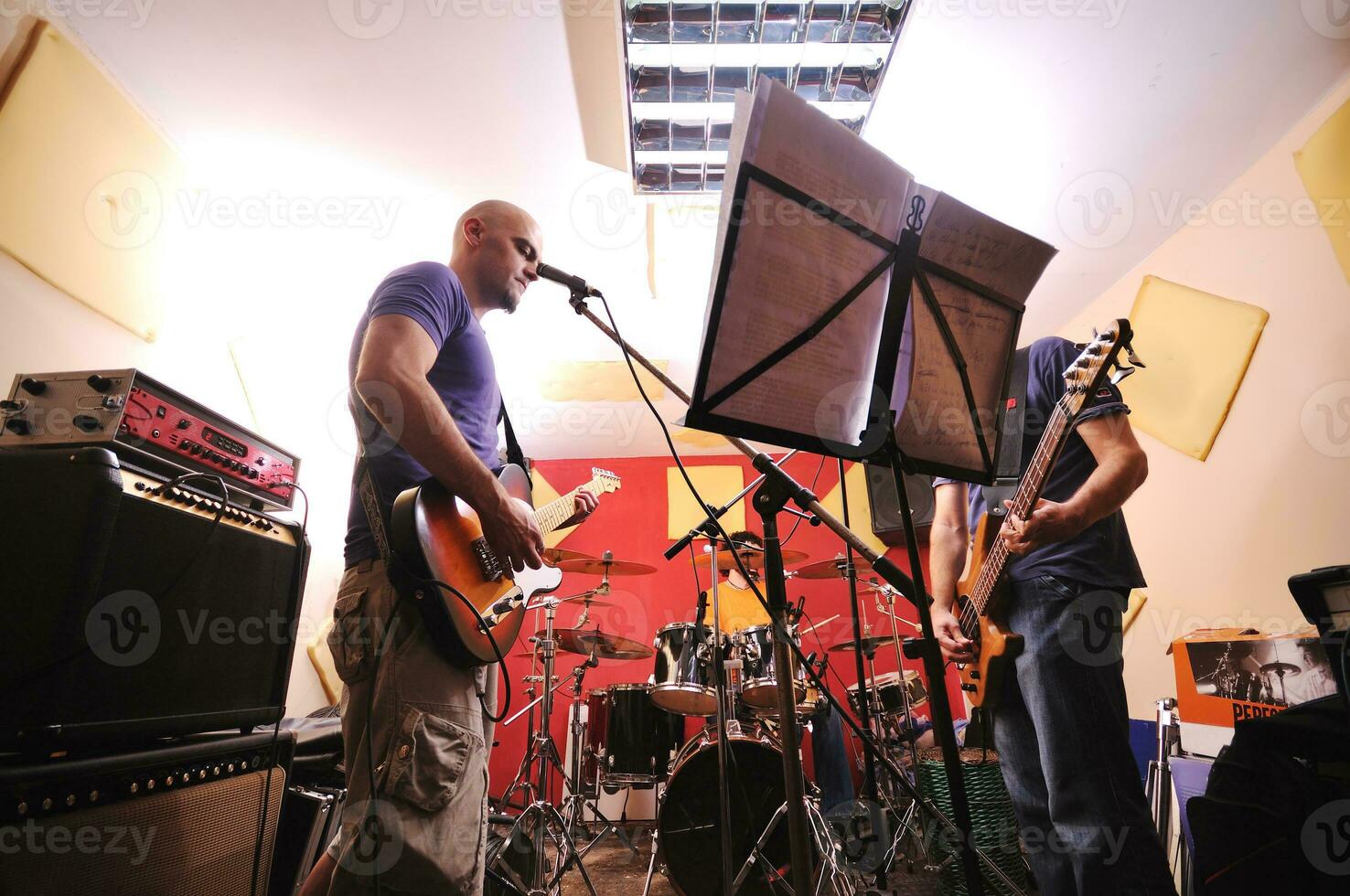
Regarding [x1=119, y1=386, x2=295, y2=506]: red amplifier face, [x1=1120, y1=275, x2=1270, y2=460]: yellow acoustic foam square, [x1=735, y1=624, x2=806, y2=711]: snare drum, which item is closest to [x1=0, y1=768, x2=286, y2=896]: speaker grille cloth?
[x1=119, y1=386, x2=295, y2=506]: red amplifier face

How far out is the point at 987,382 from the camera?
147 centimetres

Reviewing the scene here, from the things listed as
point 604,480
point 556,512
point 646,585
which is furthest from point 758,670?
point 646,585

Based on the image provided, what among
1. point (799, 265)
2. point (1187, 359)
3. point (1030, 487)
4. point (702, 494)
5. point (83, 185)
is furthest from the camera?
point (702, 494)

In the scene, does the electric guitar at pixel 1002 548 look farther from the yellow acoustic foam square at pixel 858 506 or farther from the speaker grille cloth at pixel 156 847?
the yellow acoustic foam square at pixel 858 506

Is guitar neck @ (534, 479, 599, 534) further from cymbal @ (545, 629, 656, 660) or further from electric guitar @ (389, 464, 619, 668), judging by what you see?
cymbal @ (545, 629, 656, 660)

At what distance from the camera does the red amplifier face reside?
1454 mm

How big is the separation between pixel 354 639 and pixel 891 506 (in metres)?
4.91

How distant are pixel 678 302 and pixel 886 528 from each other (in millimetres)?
2766

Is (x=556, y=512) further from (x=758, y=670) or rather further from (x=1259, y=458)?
(x=1259, y=458)

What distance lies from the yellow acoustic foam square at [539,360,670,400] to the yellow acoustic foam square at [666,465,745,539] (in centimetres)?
104

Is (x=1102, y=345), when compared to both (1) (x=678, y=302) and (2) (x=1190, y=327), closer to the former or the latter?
(2) (x=1190, y=327)

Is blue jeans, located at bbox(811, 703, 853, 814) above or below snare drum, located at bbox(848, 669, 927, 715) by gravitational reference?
below

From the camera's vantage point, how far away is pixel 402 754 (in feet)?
4.12

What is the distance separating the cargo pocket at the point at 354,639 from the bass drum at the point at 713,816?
2173mm
